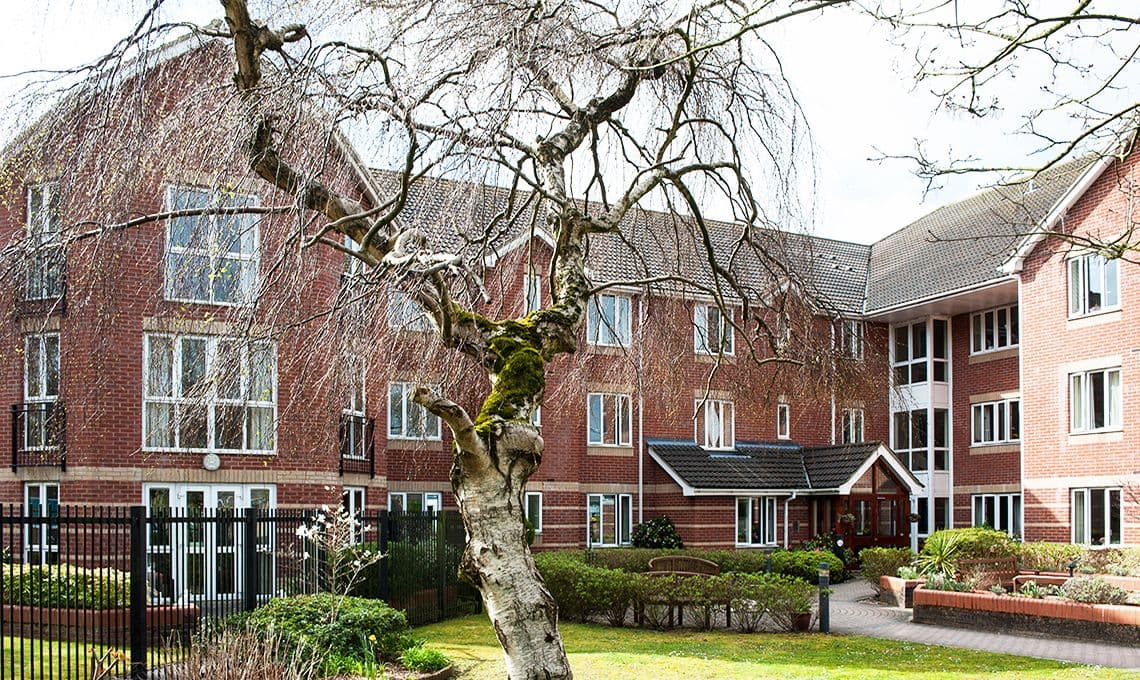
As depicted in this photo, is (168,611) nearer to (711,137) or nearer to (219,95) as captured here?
(219,95)

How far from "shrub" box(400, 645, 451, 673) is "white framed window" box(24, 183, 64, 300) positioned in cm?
685

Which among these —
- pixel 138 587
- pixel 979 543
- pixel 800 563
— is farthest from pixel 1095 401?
pixel 138 587

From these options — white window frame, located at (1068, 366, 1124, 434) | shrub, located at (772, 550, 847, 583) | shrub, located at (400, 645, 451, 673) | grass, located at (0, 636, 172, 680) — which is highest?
white window frame, located at (1068, 366, 1124, 434)

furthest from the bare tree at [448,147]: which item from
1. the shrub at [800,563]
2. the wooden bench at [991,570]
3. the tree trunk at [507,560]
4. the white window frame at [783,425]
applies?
the white window frame at [783,425]

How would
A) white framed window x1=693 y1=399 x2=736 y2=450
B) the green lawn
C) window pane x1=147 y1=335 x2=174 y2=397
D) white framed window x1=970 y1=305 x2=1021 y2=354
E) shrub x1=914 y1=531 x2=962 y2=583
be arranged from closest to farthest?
window pane x1=147 y1=335 x2=174 y2=397, the green lawn, shrub x1=914 y1=531 x2=962 y2=583, white framed window x1=970 y1=305 x2=1021 y2=354, white framed window x1=693 y1=399 x2=736 y2=450

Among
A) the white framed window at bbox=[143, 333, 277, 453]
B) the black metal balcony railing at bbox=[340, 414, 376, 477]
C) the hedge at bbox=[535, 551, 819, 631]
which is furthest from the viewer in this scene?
the black metal balcony railing at bbox=[340, 414, 376, 477]

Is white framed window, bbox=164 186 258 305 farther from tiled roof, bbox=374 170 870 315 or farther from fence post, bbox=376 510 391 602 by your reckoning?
fence post, bbox=376 510 391 602

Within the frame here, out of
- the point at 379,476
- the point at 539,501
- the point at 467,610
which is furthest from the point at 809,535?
the point at 467,610

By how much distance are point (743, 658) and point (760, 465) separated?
18771mm

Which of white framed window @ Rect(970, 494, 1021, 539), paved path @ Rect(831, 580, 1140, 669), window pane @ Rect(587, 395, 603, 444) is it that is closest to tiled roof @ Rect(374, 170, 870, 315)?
paved path @ Rect(831, 580, 1140, 669)

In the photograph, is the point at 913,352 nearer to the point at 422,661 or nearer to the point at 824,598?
the point at 824,598

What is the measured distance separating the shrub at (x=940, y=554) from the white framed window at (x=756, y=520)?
929 cm

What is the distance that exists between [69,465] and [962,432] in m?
24.3

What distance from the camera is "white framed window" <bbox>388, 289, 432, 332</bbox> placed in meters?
10.2
